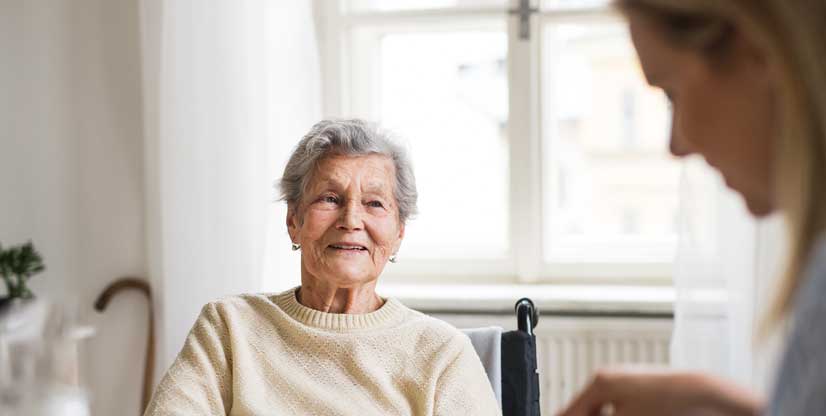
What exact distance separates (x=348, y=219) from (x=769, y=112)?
4.46ft

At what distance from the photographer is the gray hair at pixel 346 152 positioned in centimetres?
208

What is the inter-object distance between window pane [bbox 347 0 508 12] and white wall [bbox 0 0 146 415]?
669mm

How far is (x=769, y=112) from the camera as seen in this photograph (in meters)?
0.76

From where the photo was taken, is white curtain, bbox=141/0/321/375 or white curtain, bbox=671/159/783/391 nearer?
white curtain, bbox=671/159/783/391

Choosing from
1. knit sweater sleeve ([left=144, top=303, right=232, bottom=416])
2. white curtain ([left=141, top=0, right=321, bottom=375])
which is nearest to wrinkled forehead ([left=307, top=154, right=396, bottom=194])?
knit sweater sleeve ([left=144, top=303, right=232, bottom=416])

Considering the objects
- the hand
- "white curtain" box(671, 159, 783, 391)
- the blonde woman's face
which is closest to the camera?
the blonde woman's face

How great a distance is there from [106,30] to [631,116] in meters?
1.57

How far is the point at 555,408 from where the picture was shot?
2.83m

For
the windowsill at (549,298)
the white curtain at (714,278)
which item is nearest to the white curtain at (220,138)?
the windowsill at (549,298)

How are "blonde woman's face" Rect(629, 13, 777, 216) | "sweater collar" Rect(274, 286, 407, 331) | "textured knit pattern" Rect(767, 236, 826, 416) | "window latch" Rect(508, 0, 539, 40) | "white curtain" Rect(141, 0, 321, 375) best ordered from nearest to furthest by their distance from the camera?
1. "textured knit pattern" Rect(767, 236, 826, 416)
2. "blonde woman's face" Rect(629, 13, 777, 216)
3. "sweater collar" Rect(274, 286, 407, 331)
4. "white curtain" Rect(141, 0, 321, 375)
5. "window latch" Rect(508, 0, 539, 40)

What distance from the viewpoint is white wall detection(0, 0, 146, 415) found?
9.93 feet

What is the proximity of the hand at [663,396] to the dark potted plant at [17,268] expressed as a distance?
2088 millimetres

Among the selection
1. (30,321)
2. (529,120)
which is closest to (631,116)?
(529,120)

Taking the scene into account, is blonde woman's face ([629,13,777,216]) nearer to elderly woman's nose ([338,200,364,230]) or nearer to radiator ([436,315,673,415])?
elderly woman's nose ([338,200,364,230])
